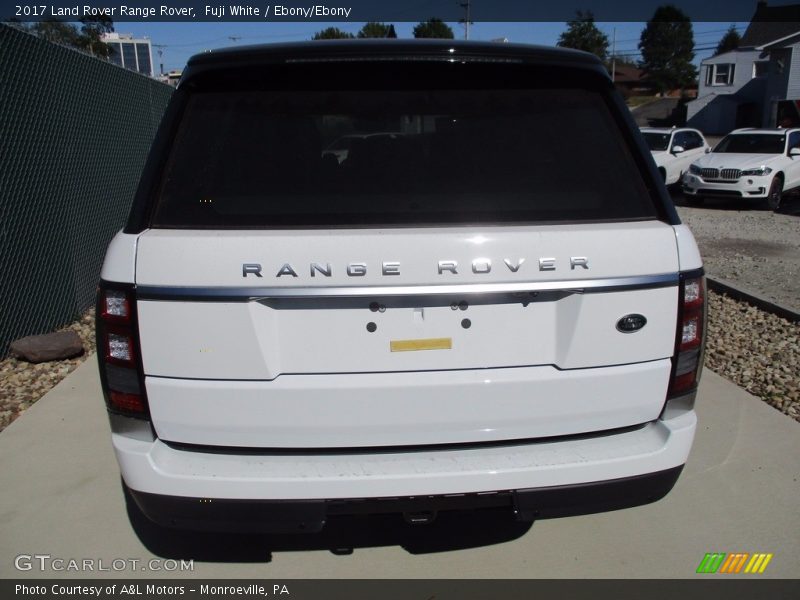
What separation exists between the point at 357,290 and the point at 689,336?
3.89 ft

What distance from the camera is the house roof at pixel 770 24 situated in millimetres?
46312

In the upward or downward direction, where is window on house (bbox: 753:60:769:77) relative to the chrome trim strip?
upward

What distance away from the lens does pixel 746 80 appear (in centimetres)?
5125

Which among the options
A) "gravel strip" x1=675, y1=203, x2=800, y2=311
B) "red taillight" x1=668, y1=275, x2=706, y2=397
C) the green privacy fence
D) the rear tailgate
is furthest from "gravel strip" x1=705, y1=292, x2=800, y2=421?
the green privacy fence

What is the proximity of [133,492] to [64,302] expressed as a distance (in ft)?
14.4

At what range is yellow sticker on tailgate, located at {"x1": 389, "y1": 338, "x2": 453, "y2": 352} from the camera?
89.0 inches

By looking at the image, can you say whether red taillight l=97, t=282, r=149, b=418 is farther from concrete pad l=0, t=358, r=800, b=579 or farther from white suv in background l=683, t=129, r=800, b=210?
white suv in background l=683, t=129, r=800, b=210

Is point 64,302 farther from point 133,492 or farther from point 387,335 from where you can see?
point 387,335

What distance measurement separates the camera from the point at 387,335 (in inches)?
88.7

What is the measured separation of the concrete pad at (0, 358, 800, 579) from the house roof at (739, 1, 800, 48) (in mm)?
49889

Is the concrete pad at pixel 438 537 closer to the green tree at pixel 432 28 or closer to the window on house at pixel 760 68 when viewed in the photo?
the green tree at pixel 432 28

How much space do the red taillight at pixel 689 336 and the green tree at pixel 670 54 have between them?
90.6 meters
